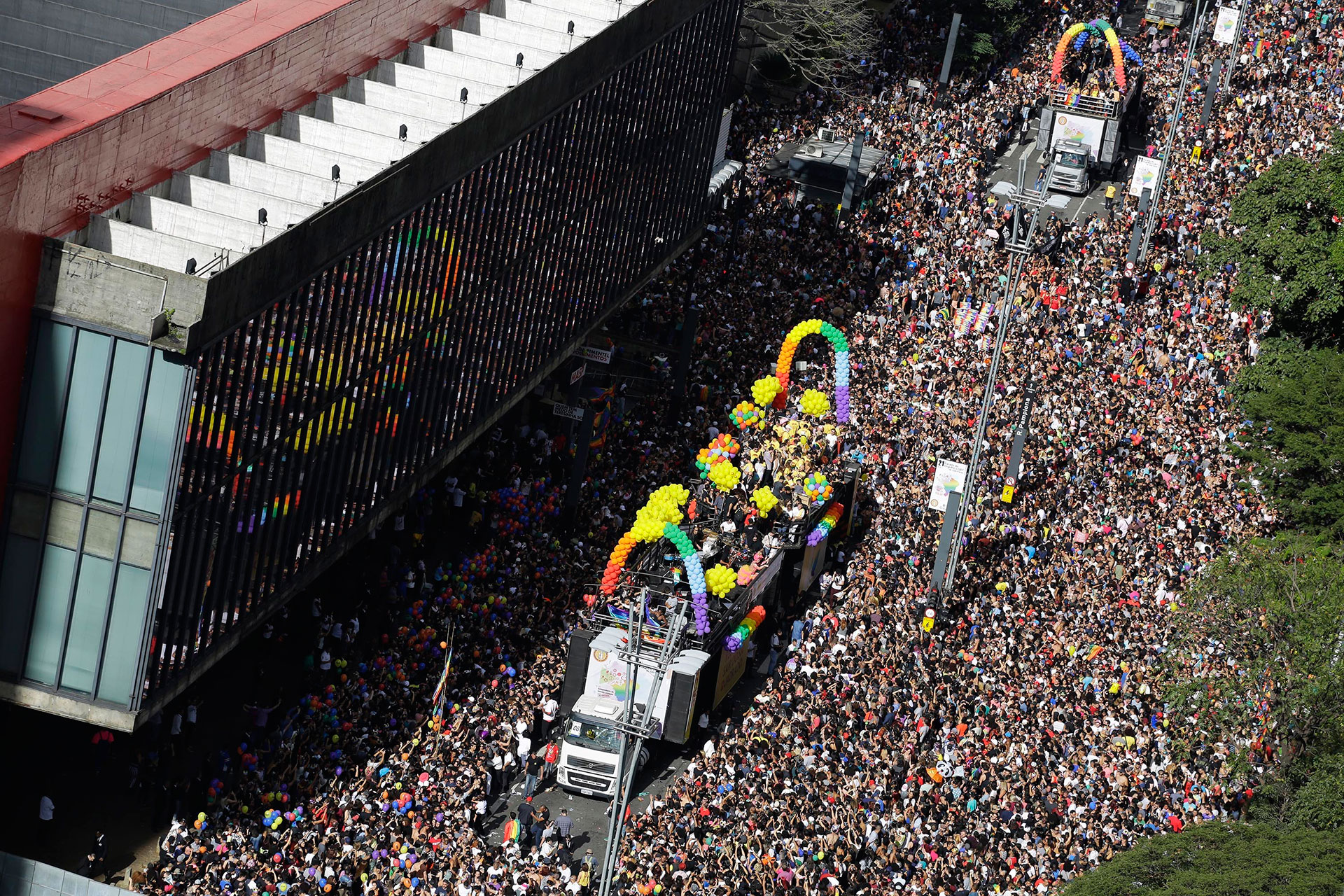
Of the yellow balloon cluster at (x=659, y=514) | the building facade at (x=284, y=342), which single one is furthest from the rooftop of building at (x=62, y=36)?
the yellow balloon cluster at (x=659, y=514)

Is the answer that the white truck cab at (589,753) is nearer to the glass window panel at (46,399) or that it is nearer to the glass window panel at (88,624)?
the glass window panel at (88,624)

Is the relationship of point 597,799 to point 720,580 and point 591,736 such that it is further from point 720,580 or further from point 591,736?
point 720,580

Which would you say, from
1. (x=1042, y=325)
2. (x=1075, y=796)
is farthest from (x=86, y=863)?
(x=1042, y=325)

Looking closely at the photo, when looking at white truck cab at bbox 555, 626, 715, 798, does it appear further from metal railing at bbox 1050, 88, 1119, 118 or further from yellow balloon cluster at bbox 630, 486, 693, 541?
metal railing at bbox 1050, 88, 1119, 118

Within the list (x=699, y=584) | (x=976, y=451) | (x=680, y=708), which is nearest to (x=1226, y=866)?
(x=680, y=708)

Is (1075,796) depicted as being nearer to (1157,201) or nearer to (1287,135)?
(1157,201)
